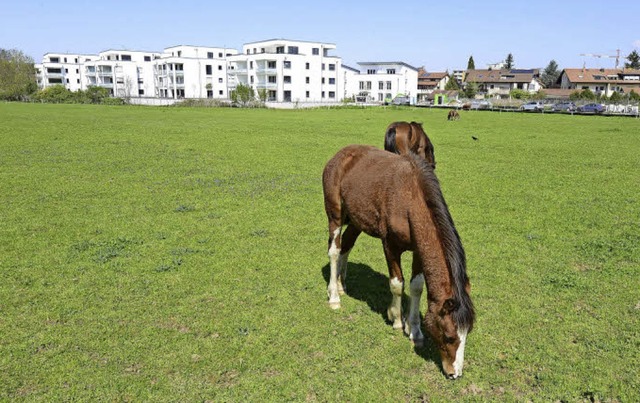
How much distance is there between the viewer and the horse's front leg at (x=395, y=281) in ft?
18.0

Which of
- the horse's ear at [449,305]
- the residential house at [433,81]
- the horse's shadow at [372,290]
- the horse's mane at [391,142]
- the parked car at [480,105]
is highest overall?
the residential house at [433,81]

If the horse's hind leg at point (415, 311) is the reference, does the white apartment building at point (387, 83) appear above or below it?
above

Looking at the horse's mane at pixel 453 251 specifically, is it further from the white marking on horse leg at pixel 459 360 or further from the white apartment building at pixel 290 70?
the white apartment building at pixel 290 70

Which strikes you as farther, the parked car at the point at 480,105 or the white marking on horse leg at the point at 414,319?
the parked car at the point at 480,105

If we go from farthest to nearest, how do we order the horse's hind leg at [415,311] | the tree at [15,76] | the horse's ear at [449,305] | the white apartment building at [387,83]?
the white apartment building at [387,83]
the tree at [15,76]
the horse's hind leg at [415,311]
the horse's ear at [449,305]

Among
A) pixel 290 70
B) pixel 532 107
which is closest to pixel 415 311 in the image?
pixel 532 107

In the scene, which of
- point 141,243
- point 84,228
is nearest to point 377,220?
point 141,243

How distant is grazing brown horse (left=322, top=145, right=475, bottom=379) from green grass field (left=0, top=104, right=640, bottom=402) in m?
0.53

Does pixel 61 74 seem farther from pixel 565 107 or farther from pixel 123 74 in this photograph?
pixel 565 107

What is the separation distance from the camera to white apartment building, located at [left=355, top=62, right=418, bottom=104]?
10731 centimetres

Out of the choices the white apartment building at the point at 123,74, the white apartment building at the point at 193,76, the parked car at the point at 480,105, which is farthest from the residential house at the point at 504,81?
the white apartment building at the point at 123,74

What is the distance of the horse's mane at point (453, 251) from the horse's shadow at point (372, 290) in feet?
3.68

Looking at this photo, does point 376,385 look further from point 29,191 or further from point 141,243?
point 29,191

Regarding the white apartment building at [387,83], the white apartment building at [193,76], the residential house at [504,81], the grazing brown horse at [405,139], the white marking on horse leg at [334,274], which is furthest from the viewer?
the residential house at [504,81]
